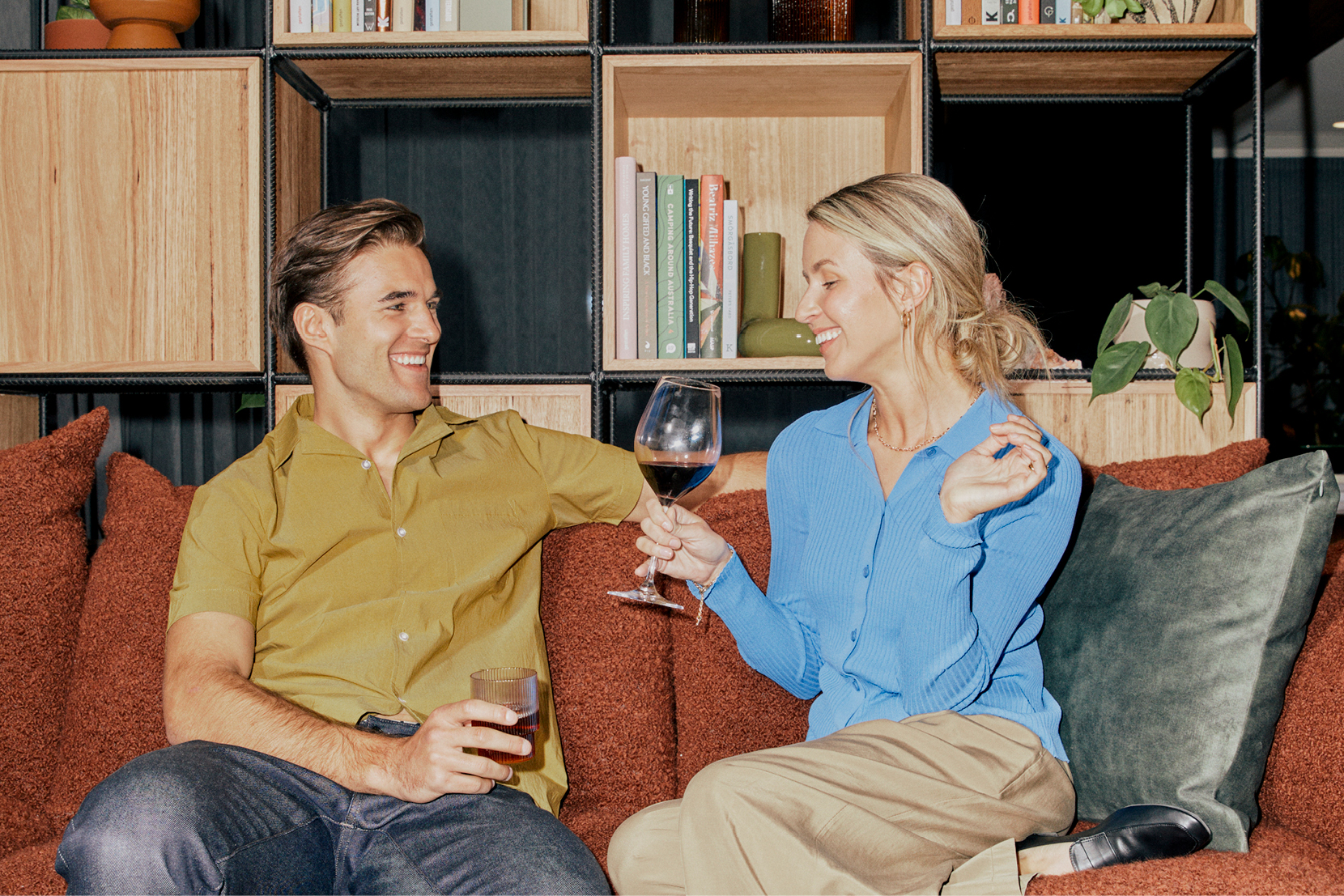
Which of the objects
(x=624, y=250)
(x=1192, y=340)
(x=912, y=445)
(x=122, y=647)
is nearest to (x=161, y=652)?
(x=122, y=647)

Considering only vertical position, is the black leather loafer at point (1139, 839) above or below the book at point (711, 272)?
below

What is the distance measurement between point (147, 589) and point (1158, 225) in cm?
488

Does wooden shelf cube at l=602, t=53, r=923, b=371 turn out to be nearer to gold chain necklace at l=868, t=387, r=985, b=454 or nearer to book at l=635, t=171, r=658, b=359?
book at l=635, t=171, r=658, b=359

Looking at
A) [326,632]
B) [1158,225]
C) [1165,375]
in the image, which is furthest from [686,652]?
[1158,225]

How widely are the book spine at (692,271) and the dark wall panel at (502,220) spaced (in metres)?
0.61

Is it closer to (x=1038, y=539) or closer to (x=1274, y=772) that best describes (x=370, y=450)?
(x=1038, y=539)

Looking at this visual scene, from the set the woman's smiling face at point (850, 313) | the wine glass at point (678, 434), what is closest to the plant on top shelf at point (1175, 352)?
the woman's smiling face at point (850, 313)

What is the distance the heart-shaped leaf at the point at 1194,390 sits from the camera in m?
1.83

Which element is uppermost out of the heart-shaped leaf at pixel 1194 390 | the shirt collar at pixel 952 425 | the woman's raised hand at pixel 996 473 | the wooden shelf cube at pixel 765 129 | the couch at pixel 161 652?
the wooden shelf cube at pixel 765 129

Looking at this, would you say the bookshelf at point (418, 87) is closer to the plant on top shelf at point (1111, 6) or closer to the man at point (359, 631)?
the plant on top shelf at point (1111, 6)

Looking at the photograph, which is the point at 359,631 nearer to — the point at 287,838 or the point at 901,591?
the point at 287,838

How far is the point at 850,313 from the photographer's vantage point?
1.42 meters

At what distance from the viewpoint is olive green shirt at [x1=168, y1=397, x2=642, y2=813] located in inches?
54.8

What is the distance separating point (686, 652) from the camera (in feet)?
5.10
